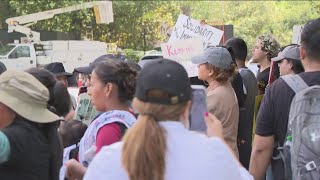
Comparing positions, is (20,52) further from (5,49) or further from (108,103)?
(108,103)

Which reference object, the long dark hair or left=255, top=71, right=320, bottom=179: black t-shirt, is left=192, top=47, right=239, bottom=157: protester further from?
the long dark hair

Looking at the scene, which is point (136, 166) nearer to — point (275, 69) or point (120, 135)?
point (120, 135)

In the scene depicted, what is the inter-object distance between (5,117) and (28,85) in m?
0.19

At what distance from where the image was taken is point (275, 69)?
5223 millimetres

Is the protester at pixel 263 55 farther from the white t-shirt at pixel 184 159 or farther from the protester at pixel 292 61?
the white t-shirt at pixel 184 159

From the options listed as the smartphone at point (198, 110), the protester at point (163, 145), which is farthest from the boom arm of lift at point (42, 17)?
the protester at point (163, 145)

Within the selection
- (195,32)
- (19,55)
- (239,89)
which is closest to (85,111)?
(239,89)

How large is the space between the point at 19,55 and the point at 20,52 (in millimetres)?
148

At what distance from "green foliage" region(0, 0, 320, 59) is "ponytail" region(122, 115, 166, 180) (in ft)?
68.1

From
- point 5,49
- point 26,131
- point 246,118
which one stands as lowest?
point 5,49

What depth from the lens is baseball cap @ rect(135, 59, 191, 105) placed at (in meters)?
1.97

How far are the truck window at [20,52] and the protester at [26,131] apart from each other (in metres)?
20.1

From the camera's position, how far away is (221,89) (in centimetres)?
404

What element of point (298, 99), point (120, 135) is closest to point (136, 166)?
point (120, 135)
